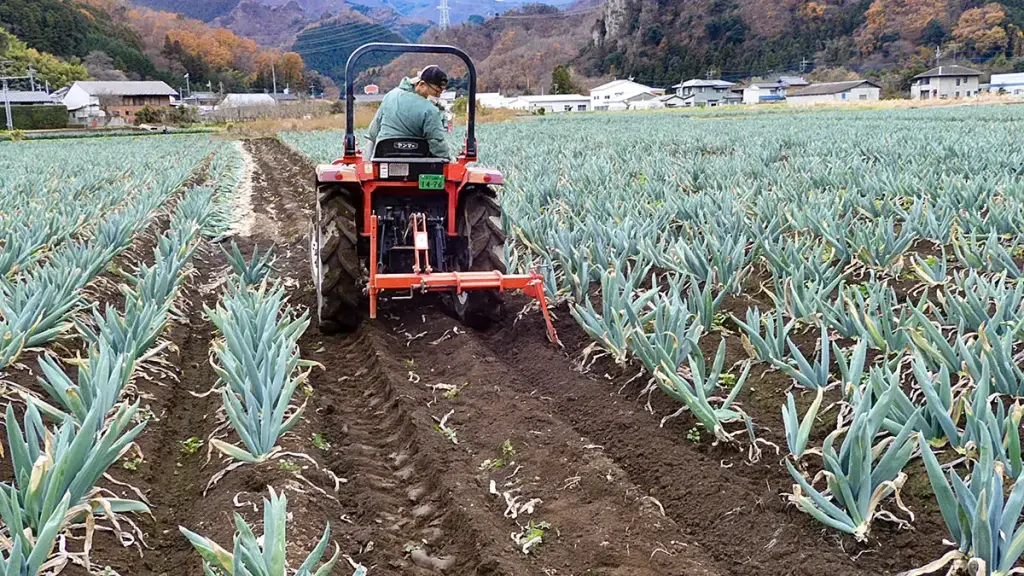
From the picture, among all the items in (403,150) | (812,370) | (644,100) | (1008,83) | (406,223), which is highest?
(1008,83)

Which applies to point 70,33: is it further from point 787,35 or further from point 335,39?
point 787,35

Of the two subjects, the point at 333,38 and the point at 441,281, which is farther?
the point at 333,38

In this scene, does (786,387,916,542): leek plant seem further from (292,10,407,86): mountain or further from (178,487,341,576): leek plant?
(292,10,407,86): mountain

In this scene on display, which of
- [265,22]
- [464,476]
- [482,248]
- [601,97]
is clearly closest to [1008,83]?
[601,97]

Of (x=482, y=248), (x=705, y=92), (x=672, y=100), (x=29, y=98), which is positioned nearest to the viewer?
(x=482, y=248)

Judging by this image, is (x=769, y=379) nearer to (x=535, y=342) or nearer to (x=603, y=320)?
(x=603, y=320)

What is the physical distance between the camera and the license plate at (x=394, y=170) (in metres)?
5.05

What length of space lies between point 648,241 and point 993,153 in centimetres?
749

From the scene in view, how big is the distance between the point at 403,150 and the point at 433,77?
50cm

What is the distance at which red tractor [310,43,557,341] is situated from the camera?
5.08 metres

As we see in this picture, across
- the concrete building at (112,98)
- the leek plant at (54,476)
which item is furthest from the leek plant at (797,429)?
the concrete building at (112,98)

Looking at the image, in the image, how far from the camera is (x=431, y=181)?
203 inches

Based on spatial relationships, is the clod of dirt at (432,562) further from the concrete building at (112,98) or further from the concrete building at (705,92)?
the concrete building at (705,92)

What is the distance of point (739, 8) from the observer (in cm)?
10981
